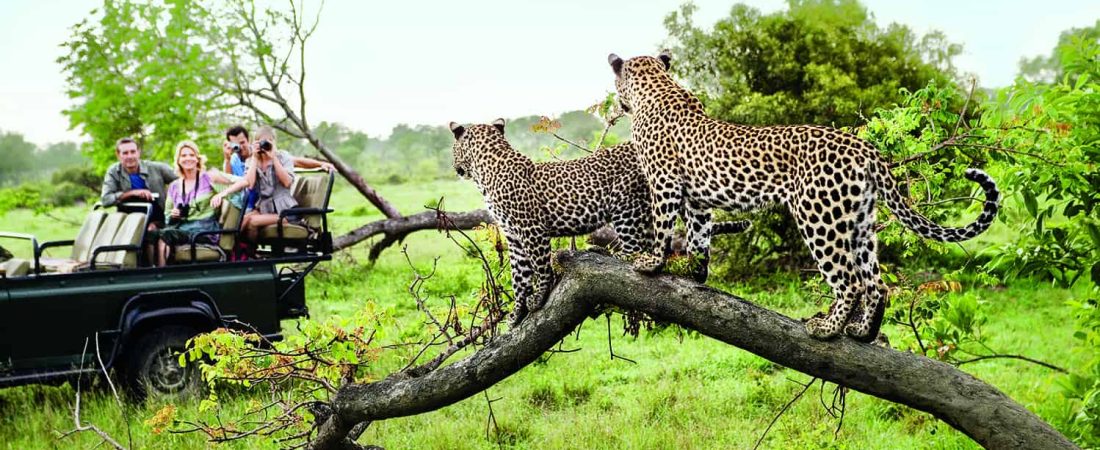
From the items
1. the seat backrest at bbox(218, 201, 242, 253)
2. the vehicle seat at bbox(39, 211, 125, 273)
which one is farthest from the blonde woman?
the vehicle seat at bbox(39, 211, 125, 273)

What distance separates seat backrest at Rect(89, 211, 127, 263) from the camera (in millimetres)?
8453

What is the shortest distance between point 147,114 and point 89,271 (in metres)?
8.44

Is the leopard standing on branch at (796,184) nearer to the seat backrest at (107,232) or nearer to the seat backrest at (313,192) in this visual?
the seat backrest at (313,192)

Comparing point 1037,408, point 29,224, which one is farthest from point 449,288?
point 29,224

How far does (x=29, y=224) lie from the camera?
89.3 ft

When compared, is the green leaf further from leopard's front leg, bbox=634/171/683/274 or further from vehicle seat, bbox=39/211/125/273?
vehicle seat, bbox=39/211/125/273

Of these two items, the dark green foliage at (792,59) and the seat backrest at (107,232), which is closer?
the seat backrest at (107,232)

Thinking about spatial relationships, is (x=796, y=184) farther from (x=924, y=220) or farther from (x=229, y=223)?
(x=229, y=223)

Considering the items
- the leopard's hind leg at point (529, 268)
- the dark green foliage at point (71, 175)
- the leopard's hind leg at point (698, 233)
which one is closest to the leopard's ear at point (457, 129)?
the leopard's hind leg at point (529, 268)

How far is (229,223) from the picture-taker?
8.54m

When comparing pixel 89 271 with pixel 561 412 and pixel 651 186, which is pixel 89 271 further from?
pixel 651 186

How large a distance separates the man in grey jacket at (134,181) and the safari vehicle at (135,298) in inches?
5.7

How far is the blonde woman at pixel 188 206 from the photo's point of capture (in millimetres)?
8328

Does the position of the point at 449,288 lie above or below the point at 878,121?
below
